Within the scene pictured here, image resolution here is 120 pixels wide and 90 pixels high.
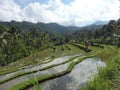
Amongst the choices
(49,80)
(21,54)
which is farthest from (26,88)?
(21,54)

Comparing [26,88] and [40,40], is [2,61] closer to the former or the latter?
[40,40]

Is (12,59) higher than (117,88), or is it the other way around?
(117,88)

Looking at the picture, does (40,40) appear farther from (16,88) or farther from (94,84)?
(94,84)

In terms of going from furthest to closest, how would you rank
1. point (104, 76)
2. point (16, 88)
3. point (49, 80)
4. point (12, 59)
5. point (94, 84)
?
point (12, 59) → point (49, 80) → point (16, 88) → point (104, 76) → point (94, 84)

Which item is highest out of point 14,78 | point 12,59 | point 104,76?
point 104,76

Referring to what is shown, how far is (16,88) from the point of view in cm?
2059

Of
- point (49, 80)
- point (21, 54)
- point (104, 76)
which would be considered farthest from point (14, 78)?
point (21, 54)

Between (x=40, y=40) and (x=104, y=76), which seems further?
(x=40, y=40)

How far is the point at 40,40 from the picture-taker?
91.8 meters

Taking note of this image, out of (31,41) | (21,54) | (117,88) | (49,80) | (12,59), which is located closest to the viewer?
(117,88)

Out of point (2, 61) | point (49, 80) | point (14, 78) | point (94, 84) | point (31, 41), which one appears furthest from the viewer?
point (31, 41)

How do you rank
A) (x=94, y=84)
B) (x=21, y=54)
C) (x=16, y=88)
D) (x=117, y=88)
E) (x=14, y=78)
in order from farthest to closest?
(x=21, y=54), (x=14, y=78), (x=16, y=88), (x=94, y=84), (x=117, y=88)

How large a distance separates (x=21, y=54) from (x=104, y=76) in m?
62.3

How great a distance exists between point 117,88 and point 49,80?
1587 centimetres
